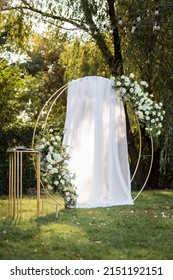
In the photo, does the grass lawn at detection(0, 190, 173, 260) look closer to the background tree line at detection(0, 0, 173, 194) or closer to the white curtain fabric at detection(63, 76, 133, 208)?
the white curtain fabric at detection(63, 76, 133, 208)

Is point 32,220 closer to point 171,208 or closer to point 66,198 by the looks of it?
point 66,198

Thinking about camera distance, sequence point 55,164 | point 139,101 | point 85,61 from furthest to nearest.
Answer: point 85,61 < point 139,101 < point 55,164

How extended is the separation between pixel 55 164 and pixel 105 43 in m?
4.43

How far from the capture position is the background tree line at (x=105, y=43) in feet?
30.5

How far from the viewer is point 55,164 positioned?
6.62 meters

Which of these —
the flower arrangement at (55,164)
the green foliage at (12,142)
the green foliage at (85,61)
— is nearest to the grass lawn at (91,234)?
the flower arrangement at (55,164)

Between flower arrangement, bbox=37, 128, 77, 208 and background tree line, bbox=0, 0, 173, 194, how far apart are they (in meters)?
2.96

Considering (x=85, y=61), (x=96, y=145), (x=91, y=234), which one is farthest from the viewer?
(x=85, y=61)

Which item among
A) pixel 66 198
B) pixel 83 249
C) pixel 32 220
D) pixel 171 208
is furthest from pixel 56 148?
pixel 83 249

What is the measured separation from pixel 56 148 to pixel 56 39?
194 inches

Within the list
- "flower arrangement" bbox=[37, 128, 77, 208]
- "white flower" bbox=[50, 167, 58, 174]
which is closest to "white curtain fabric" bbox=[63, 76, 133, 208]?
"flower arrangement" bbox=[37, 128, 77, 208]

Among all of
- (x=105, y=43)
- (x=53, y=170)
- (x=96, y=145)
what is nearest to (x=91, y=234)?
(x=53, y=170)

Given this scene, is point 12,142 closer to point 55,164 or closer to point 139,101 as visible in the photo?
point 139,101

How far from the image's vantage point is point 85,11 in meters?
10.0
